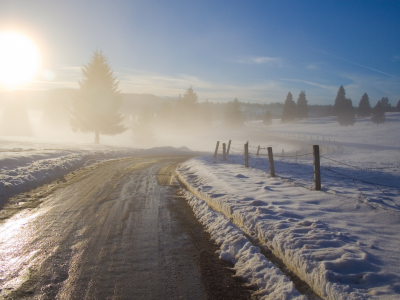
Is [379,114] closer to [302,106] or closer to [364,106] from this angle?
[364,106]

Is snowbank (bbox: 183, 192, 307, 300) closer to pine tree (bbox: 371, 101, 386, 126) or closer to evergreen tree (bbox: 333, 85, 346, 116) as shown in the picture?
pine tree (bbox: 371, 101, 386, 126)

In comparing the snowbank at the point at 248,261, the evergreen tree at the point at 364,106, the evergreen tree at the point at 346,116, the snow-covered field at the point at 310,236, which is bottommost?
the snowbank at the point at 248,261

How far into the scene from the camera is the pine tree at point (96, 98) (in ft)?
96.5

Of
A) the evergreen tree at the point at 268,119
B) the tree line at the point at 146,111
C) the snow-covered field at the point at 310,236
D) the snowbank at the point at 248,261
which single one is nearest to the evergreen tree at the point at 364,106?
the tree line at the point at 146,111

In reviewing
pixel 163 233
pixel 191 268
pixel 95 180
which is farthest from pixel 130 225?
pixel 95 180

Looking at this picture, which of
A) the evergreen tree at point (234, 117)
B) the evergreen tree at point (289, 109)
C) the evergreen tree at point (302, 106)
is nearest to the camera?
the evergreen tree at point (234, 117)

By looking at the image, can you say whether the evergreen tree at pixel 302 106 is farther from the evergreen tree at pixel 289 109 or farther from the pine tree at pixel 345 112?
the pine tree at pixel 345 112

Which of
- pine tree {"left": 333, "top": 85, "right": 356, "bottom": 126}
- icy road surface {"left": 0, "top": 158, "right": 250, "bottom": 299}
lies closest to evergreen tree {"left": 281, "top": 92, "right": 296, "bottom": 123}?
pine tree {"left": 333, "top": 85, "right": 356, "bottom": 126}

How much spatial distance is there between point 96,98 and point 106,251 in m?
28.2

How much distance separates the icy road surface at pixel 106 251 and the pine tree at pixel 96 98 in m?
23.7

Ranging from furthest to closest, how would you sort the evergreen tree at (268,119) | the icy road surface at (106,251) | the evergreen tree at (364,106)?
1. the evergreen tree at (364,106)
2. the evergreen tree at (268,119)
3. the icy road surface at (106,251)

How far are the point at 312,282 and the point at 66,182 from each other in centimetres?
927

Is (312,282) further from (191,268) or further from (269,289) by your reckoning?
(191,268)

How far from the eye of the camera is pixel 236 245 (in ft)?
15.5
